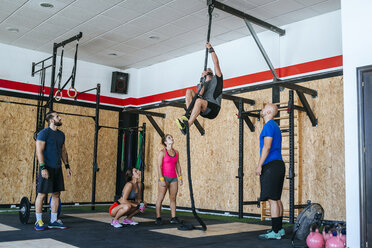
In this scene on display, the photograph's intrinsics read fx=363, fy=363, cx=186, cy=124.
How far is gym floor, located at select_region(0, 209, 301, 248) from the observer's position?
375cm

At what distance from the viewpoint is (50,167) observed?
15.8 feet

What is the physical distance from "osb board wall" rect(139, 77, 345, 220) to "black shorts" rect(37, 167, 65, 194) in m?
3.37

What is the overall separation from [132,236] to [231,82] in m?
4.01

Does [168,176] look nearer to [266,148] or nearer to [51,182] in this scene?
[51,182]

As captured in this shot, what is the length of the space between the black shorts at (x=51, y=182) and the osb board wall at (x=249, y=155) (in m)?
3.37

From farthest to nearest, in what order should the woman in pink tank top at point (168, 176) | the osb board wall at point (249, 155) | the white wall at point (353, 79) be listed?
the osb board wall at point (249, 155), the woman in pink tank top at point (168, 176), the white wall at point (353, 79)

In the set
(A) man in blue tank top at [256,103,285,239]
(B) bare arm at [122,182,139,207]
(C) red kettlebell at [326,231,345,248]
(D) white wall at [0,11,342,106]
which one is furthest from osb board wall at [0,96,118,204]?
(C) red kettlebell at [326,231,345,248]

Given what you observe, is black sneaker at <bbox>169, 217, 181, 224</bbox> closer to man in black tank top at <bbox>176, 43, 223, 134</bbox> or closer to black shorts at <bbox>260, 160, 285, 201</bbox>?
black shorts at <bbox>260, 160, 285, 201</bbox>

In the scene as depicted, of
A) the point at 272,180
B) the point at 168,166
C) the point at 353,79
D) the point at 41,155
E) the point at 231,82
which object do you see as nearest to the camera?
the point at 353,79

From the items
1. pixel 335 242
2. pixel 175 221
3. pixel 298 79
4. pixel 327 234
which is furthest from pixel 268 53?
pixel 335 242

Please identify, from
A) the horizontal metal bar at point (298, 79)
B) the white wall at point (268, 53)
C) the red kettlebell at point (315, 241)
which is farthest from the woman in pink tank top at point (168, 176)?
the white wall at point (268, 53)

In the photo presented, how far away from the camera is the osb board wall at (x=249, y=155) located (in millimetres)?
5641

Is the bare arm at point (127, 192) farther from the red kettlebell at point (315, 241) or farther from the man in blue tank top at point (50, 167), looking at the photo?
the red kettlebell at point (315, 241)

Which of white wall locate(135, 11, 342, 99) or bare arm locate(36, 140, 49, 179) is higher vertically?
white wall locate(135, 11, 342, 99)
